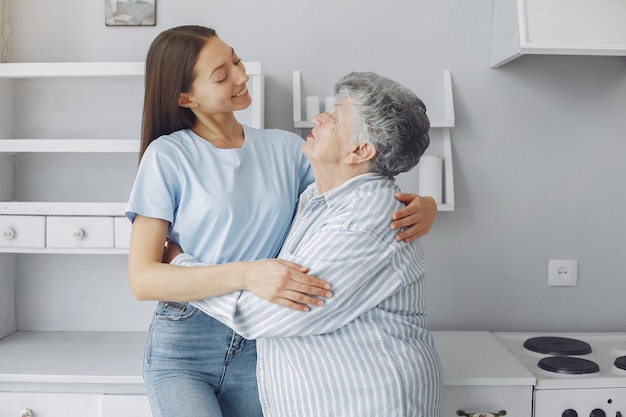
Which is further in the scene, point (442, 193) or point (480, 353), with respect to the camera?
point (442, 193)

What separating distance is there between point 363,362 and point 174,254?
0.52 metres

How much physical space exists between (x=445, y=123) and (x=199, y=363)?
116cm

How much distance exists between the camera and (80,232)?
82.5 inches

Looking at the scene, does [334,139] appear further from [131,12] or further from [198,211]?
[131,12]

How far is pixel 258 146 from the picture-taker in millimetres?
1714

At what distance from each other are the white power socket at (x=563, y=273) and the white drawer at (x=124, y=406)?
1.43 m

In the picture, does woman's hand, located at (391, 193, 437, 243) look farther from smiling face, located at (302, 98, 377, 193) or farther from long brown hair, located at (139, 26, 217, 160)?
long brown hair, located at (139, 26, 217, 160)

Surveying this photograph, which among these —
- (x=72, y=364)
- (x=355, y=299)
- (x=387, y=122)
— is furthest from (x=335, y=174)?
(x=72, y=364)

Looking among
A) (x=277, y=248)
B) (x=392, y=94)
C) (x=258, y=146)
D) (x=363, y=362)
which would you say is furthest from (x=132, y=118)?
(x=363, y=362)

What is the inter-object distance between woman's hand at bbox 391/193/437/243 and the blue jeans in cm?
48

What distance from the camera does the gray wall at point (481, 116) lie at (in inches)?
91.4

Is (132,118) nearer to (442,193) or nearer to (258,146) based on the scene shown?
(258,146)

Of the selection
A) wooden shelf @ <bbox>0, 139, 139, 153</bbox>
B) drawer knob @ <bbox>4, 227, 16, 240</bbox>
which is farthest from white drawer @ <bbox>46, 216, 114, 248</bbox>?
wooden shelf @ <bbox>0, 139, 139, 153</bbox>

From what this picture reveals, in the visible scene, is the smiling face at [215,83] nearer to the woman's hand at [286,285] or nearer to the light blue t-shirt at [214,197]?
the light blue t-shirt at [214,197]
